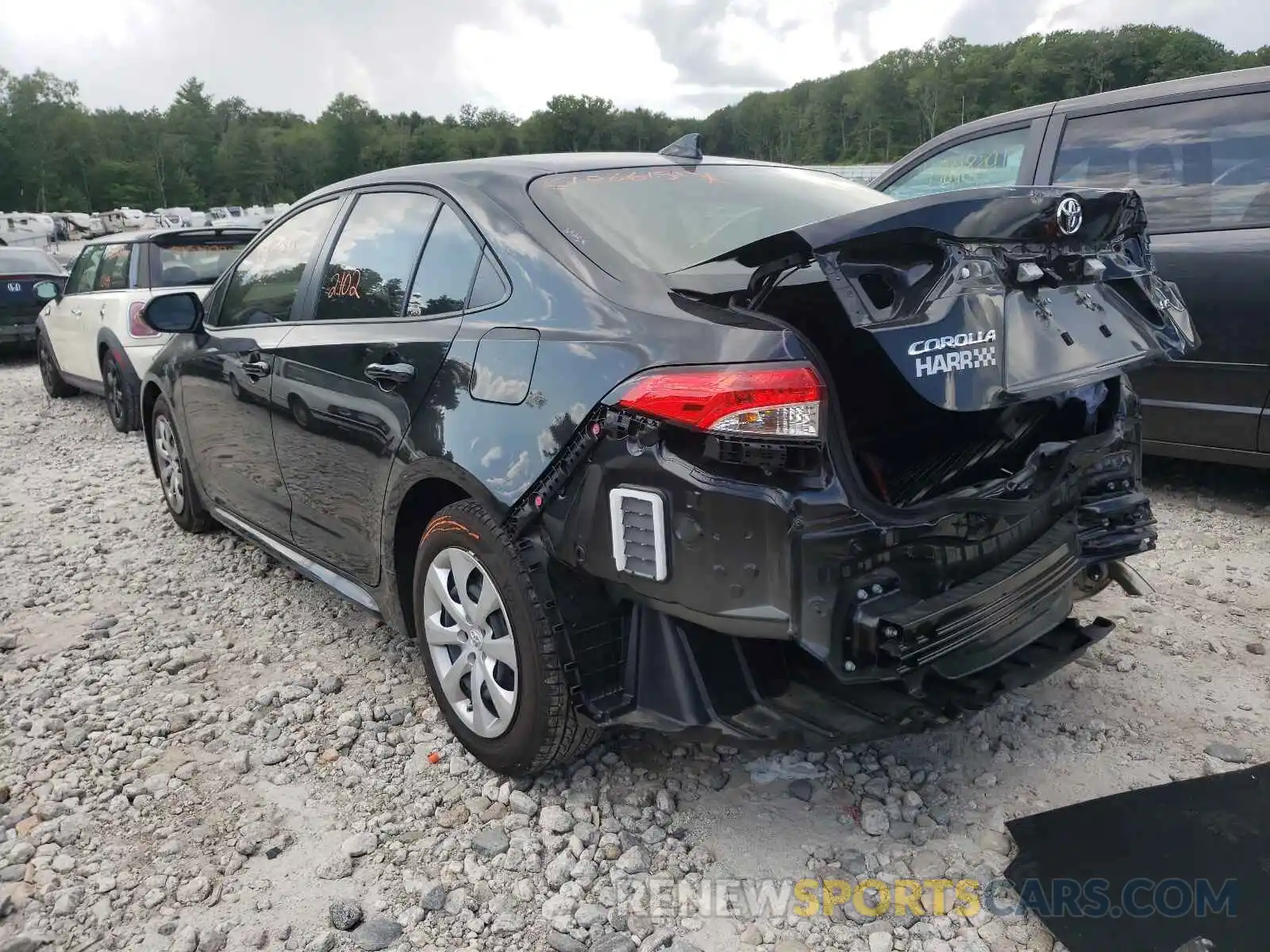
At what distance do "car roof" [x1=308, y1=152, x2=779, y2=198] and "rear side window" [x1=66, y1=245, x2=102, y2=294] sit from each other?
20.2 ft

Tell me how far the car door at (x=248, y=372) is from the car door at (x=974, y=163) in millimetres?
2948

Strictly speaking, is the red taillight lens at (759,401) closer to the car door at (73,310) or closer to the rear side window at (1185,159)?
the rear side window at (1185,159)

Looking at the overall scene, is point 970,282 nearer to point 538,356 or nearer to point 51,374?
point 538,356

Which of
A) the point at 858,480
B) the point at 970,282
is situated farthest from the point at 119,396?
the point at 970,282

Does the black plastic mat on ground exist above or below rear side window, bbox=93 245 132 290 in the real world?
below

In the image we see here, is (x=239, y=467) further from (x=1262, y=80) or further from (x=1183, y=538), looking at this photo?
(x=1262, y=80)

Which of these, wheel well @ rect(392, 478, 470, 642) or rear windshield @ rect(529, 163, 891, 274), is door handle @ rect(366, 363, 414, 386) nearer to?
wheel well @ rect(392, 478, 470, 642)

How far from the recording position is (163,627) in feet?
13.1

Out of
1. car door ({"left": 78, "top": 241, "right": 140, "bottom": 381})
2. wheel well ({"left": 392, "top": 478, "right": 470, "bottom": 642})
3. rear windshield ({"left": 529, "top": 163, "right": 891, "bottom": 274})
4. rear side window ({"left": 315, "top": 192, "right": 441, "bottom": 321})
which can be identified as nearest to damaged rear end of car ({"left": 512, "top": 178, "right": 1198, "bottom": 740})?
rear windshield ({"left": 529, "top": 163, "right": 891, "bottom": 274})

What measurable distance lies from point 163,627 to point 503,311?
2.37 m

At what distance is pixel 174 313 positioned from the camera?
4199 millimetres

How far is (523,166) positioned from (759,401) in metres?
1.34

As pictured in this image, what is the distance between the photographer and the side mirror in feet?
13.6

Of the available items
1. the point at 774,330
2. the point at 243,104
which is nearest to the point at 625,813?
the point at 774,330
